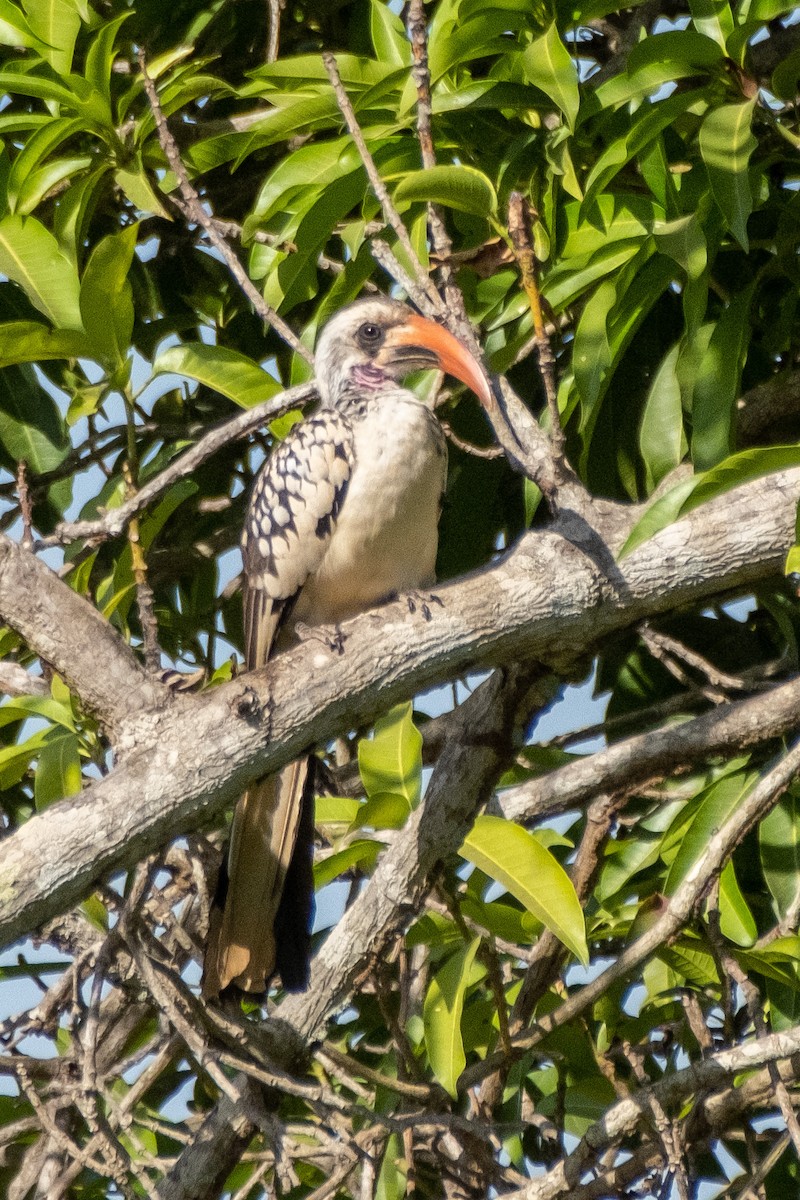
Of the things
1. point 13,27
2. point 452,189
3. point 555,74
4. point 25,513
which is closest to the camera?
point 555,74

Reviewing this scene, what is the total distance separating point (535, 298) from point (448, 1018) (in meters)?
1.46

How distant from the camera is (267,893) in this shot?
3.48 metres

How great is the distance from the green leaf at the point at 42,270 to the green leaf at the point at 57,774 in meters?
0.93

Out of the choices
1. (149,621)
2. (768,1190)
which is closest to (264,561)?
(149,621)

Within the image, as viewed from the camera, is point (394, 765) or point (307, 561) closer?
point (394, 765)

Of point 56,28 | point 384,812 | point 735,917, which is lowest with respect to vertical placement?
point 735,917

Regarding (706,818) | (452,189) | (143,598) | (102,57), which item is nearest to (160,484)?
(143,598)

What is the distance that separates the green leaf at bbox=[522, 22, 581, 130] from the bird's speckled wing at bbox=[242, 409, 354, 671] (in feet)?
3.97

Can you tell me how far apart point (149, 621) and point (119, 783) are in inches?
19.9

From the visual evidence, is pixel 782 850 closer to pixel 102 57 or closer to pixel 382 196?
pixel 382 196

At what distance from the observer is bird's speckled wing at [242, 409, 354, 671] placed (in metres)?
3.64

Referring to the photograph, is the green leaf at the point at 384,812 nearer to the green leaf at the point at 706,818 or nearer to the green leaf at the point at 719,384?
the green leaf at the point at 706,818

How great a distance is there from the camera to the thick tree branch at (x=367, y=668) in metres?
2.42

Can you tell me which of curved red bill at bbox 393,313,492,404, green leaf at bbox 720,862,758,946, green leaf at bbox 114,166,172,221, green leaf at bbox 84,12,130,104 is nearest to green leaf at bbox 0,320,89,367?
green leaf at bbox 114,166,172,221
